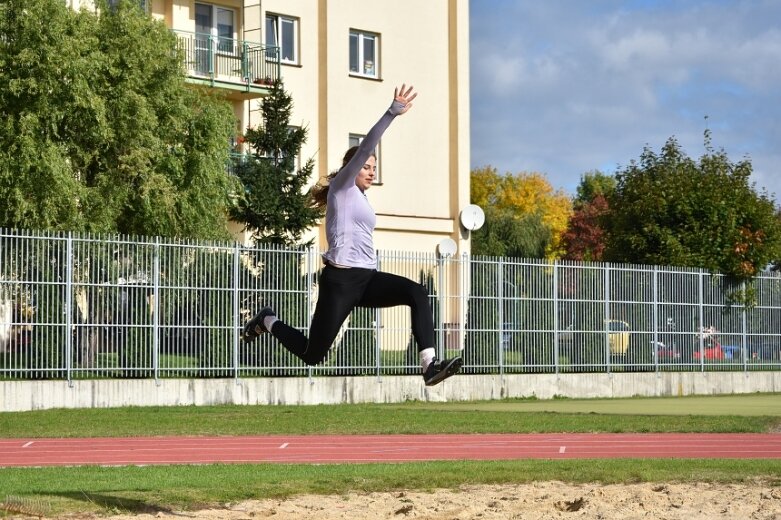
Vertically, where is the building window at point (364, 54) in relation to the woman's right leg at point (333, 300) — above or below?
above

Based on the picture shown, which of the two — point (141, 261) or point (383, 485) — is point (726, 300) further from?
point (383, 485)

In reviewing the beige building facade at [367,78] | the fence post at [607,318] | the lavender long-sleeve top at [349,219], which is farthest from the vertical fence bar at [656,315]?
the lavender long-sleeve top at [349,219]

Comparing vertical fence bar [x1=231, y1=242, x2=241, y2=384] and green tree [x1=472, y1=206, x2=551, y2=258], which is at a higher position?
green tree [x1=472, y1=206, x2=551, y2=258]

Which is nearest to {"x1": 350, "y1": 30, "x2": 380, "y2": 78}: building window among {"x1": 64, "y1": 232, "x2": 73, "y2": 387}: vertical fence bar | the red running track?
{"x1": 64, "y1": 232, "x2": 73, "y2": 387}: vertical fence bar

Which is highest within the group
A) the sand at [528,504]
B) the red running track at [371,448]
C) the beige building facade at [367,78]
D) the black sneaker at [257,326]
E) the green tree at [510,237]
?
the beige building facade at [367,78]

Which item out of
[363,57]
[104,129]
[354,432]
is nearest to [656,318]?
[104,129]

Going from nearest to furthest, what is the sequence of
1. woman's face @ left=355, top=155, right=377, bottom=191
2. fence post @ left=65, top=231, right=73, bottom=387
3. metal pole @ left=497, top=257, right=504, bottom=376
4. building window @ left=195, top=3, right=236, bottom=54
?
1. woman's face @ left=355, top=155, right=377, bottom=191
2. fence post @ left=65, top=231, right=73, bottom=387
3. metal pole @ left=497, top=257, right=504, bottom=376
4. building window @ left=195, top=3, right=236, bottom=54

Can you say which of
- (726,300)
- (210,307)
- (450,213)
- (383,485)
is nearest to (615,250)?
(726,300)

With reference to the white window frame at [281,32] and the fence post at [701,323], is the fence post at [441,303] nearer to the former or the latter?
the fence post at [701,323]

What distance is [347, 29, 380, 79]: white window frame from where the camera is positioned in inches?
1714

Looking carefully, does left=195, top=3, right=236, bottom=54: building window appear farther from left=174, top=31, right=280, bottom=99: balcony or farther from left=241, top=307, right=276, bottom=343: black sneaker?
left=241, top=307, right=276, bottom=343: black sneaker

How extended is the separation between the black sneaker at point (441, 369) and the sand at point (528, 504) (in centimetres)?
108

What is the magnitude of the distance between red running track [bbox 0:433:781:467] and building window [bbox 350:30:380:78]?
25896mm

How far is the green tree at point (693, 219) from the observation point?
34469 millimetres
